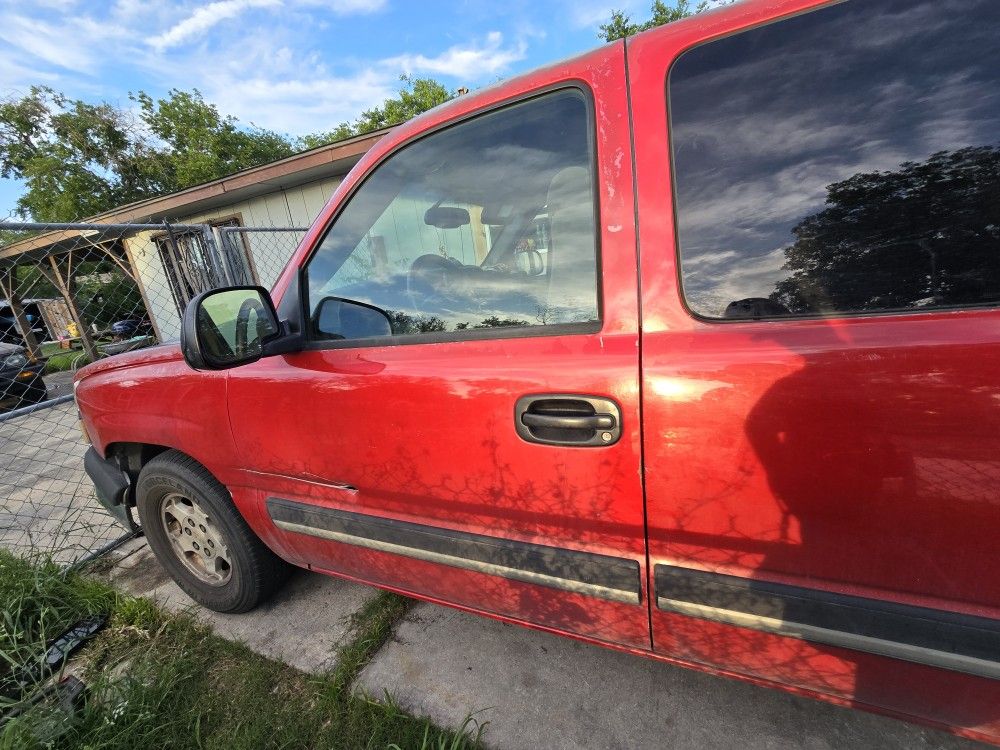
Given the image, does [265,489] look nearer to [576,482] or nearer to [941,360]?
[576,482]

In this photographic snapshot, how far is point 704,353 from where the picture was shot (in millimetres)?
1057

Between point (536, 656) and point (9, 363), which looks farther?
point (9, 363)

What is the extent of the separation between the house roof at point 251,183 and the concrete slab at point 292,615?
17.0ft

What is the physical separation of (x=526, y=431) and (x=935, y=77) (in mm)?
1089

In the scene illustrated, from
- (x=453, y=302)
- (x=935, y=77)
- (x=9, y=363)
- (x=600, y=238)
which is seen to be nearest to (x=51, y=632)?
(x=453, y=302)

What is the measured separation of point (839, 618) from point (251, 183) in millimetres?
9404

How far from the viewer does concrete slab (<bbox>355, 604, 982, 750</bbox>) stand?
151 cm

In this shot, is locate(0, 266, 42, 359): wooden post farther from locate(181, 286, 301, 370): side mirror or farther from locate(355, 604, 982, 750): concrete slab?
locate(355, 604, 982, 750): concrete slab

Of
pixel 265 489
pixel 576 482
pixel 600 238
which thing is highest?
pixel 600 238

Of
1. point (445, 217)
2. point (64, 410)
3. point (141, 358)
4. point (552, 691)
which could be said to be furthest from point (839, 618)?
point (64, 410)

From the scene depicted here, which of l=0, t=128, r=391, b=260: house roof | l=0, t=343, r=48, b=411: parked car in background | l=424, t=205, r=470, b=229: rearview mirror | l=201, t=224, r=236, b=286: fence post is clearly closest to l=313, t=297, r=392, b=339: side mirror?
l=424, t=205, r=470, b=229: rearview mirror

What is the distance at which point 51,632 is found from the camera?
2258mm

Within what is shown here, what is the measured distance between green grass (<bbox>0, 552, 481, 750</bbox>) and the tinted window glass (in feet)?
4.38

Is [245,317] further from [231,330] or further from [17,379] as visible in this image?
[17,379]
